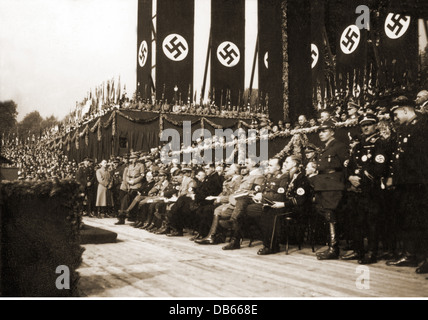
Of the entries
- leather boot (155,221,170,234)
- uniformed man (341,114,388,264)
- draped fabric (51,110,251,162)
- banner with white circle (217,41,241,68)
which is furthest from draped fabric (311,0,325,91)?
uniformed man (341,114,388,264)

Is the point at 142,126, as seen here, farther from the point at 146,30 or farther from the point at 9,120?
the point at 9,120

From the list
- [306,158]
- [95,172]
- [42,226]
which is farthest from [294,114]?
[42,226]

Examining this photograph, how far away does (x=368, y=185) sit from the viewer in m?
4.16

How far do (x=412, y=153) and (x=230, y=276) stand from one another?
78.0 inches

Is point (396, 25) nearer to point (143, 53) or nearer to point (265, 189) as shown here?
point (265, 189)

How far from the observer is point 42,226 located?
2705 mm

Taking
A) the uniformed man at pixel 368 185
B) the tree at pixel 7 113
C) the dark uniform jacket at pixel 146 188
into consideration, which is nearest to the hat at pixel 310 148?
the uniformed man at pixel 368 185

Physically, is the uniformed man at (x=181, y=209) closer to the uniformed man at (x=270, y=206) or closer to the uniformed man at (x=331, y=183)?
the uniformed man at (x=270, y=206)

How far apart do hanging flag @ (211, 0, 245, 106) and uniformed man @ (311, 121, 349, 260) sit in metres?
7.83

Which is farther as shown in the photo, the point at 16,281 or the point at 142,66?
the point at 142,66

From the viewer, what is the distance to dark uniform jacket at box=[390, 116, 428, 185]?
11.8 ft

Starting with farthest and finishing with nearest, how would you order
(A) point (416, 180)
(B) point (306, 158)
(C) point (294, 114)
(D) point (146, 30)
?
(C) point (294, 114) → (D) point (146, 30) → (B) point (306, 158) → (A) point (416, 180)

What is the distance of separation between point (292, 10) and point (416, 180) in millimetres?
5430

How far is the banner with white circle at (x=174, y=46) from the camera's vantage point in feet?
26.4
